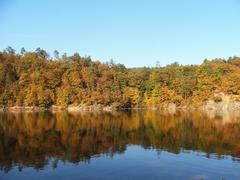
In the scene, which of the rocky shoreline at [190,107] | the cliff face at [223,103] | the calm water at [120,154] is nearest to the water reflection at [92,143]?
the calm water at [120,154]

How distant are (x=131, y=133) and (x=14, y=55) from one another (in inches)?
3103

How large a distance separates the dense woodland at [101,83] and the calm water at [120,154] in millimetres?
55058

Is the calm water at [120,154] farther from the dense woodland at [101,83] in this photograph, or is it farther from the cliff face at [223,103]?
the dense woodland at [101,83]

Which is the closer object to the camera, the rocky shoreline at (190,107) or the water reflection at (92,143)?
the water reflection at (92,143)

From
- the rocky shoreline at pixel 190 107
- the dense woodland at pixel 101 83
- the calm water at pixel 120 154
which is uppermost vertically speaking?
the dense woodland at pixel 101 83

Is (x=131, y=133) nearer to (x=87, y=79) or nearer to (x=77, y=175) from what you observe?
(x=77, y=175)

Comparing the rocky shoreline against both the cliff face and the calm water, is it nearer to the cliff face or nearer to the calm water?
the cliff face

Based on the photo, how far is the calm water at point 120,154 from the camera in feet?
64.5

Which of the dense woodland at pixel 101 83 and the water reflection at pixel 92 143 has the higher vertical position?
the dense woodland at pixel 101 83

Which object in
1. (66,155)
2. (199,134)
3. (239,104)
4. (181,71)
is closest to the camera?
(66,155)

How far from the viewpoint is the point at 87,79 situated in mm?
99750

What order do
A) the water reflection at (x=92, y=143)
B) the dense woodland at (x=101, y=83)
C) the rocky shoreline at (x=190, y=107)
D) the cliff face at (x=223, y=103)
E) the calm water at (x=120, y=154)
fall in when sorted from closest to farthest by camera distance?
the calm water at (x=120, y=154) → the water reflection at (x=92, y=143) → the cliff face at (x=223, y=103) → the rocky shoreline at (x=190, y=107) → the dense woodland at (x=101, y=83)

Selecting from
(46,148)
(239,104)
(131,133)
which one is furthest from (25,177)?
(239,104)

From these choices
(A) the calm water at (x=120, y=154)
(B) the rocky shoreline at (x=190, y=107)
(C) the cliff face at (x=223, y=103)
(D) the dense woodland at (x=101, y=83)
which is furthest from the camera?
(D) the dense woodland at (x=101, y=83)
